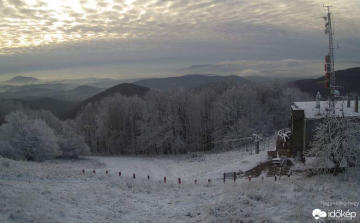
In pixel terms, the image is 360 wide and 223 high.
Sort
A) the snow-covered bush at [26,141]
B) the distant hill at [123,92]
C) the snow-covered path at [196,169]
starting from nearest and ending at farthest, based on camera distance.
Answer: the snow-covered path at [196,169], the snow-covered bush at [26,141], the distant hill at [123,92]

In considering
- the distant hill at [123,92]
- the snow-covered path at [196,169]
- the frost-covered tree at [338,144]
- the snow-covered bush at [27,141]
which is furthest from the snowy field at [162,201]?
the distant hill at [123,92]

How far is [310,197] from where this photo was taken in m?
12.6

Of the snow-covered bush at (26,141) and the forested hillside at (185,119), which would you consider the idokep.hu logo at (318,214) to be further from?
the forested hillside at (185,119)

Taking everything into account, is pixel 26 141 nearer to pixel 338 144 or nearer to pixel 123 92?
pixel 338 144

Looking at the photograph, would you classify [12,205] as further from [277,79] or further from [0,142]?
[277,79]

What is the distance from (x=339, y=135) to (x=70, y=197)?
52.2ft

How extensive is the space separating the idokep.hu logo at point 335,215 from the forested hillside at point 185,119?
41.0m

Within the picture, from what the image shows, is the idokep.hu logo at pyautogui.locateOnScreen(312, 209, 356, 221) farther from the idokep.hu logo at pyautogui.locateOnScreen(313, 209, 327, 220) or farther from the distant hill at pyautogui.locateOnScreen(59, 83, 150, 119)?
the distant hill at pyautogui.locateOnScreen(59, 83, 150, 119)

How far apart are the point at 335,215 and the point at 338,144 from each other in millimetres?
7145

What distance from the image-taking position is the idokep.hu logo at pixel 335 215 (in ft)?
32.7

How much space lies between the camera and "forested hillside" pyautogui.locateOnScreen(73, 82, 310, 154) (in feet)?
175

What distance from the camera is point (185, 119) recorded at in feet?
184

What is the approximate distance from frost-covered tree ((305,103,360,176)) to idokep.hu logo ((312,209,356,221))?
20.4 feet

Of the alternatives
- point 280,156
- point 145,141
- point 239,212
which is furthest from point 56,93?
point 239,212
